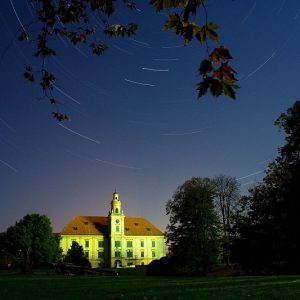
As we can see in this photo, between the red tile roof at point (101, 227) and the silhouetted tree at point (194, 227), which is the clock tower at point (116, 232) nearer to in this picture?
the red tile roof at point (101, 227)

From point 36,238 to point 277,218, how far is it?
178 ft

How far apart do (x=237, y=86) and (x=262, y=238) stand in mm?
35434

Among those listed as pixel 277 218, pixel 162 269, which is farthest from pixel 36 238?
pixel 277 218

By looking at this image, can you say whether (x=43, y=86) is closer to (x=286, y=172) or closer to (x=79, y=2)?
(x=79, y=2)

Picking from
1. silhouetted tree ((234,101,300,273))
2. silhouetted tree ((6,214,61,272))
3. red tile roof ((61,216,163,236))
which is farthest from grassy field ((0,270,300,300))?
red tile roof ((61,216,163,236))

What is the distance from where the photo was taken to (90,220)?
129 m

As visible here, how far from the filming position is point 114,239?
123562mm

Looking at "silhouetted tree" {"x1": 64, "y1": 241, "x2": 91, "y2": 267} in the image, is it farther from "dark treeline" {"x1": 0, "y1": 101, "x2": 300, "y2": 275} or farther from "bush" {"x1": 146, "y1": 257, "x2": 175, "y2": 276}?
"bush" {"x1": 146, "y1": 257, "x2": 175, "y2": 276}

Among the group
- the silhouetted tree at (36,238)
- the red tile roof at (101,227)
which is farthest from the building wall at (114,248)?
the silhouetted tree at (36,238)

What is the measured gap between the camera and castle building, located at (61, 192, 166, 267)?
122 meters

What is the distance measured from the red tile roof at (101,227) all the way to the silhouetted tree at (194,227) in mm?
77920

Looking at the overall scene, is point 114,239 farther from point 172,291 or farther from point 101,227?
point 172,291

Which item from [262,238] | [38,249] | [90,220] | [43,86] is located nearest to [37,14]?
[43,86]

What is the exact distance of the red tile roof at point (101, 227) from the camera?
405ft
